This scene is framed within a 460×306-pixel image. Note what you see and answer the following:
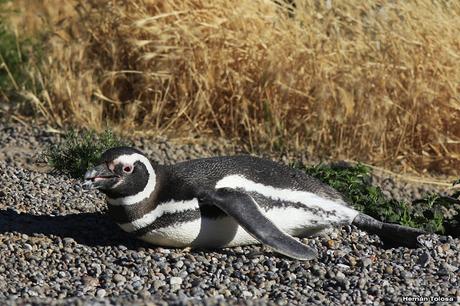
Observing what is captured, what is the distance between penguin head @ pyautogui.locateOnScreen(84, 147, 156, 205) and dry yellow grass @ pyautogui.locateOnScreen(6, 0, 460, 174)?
126 inches

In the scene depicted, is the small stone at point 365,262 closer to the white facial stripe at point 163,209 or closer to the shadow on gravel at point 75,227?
the white facial stripe at point 163,209

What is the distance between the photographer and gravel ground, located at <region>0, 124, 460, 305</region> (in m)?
5.05

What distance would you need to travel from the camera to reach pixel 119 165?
5570 millimetres

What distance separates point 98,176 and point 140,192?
9.5 inches

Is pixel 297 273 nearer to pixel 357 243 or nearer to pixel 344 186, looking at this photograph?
pixel 357 243

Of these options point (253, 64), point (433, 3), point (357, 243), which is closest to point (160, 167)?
point (357, 243)

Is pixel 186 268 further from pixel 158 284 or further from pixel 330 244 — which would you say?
pixel 330 244

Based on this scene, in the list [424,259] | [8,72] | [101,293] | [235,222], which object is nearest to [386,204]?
[424,259]

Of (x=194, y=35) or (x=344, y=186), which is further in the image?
(x=194, y=35)

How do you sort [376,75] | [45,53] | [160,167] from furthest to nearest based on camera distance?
1. [45,53]
2. [376,75]
3. [160,167]

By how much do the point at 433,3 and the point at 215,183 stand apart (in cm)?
419

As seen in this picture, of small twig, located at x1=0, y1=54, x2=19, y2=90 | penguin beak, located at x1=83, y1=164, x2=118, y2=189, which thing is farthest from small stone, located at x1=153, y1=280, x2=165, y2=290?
small twig, located at x1=0, y1=54, x2=19, y2=90

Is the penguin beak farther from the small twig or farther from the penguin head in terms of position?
the small twig

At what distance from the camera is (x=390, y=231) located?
605 centimetres
